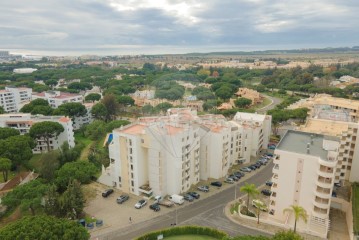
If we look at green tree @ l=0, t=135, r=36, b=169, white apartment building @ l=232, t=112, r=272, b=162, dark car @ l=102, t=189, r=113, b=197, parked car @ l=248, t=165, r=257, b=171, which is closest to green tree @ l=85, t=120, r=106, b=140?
green tree @ l=0, t=135, r=36, b=169

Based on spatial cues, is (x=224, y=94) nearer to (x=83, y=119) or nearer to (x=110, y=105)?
(x=110, y=105)

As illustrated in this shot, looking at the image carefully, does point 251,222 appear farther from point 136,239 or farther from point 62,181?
point 62,181

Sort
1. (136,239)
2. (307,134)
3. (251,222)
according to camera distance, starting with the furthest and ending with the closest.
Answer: (307,134) < (251,222) < (136,239)

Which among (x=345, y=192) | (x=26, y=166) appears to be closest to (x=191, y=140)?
(x=345, y=192)

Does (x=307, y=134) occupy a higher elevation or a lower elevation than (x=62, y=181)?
higher

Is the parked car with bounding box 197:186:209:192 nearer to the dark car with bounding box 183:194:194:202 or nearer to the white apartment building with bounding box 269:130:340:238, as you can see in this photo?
→ the dark car with bounding box 183:194:194:202

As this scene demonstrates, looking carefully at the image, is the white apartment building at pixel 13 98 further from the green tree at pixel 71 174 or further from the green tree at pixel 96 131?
the green tree at pixel 71 174
